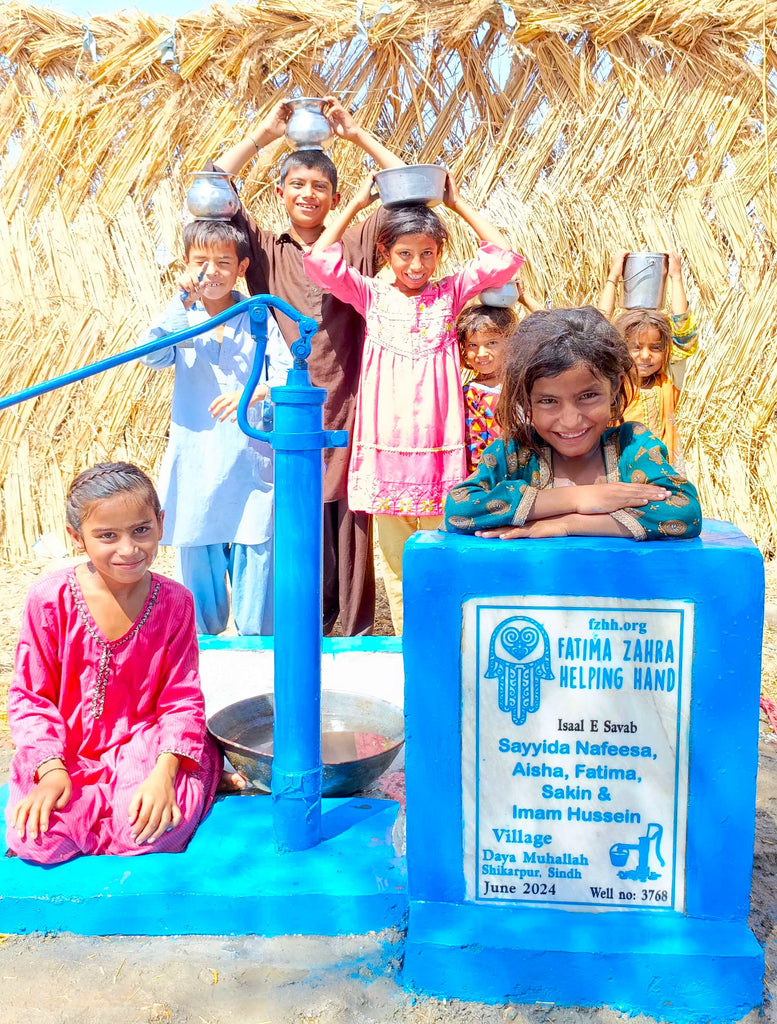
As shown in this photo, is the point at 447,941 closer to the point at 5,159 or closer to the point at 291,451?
the point at 291,451

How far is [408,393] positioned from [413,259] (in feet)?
1.57

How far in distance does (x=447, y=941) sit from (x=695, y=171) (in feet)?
15.2

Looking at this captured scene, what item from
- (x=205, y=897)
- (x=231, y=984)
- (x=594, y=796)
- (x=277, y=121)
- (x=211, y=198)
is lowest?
(x=231, y=984)

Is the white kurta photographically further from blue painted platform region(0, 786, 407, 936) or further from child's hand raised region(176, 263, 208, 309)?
blue painted platform region(0, 786, 407, 936)

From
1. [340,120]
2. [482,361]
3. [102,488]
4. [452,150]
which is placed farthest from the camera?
[452,150]

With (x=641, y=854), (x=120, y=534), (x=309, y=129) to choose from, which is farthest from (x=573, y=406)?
(x=309, y=129)

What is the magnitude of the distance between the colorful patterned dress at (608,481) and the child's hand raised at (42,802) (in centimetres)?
103

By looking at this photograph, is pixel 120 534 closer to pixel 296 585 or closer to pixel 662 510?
pixel 296 585

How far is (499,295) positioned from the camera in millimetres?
3354

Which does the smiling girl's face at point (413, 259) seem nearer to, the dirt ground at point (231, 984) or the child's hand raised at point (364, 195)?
the child's hand raised at point (364, 195)

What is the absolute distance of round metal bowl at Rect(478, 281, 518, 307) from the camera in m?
3.35

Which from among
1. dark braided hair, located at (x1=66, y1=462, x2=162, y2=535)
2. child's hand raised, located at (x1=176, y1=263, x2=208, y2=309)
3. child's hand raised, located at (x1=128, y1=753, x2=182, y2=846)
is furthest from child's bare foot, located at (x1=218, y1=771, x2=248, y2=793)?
child's hand raised, located at (x1=176, y1=263, x2=208, y2=309)

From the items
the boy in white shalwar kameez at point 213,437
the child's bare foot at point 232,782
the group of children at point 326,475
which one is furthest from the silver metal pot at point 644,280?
the child's bare foot at point 232,782

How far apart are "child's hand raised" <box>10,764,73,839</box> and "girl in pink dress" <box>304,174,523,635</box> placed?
1.57 m
